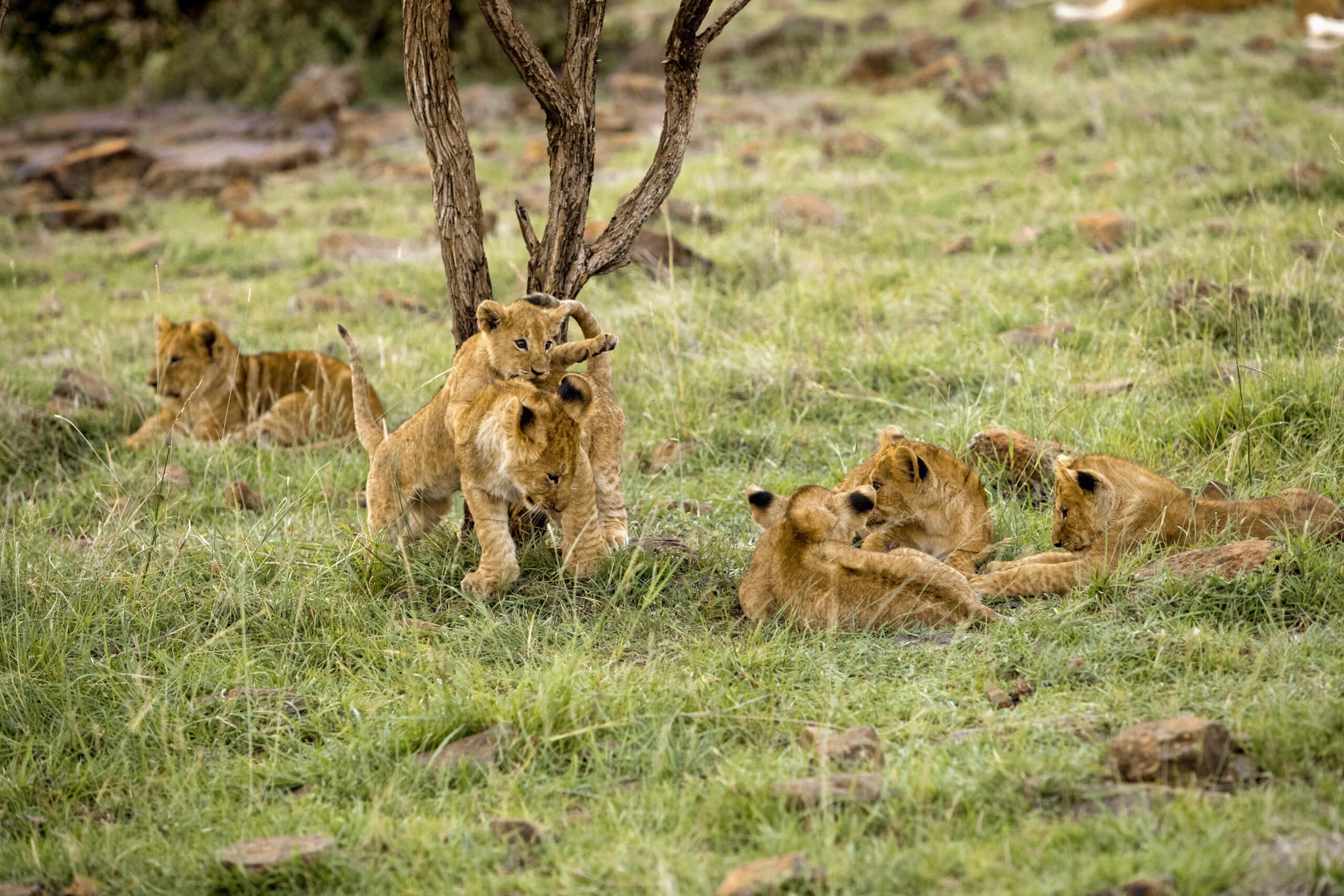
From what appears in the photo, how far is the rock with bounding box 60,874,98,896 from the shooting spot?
2811mm

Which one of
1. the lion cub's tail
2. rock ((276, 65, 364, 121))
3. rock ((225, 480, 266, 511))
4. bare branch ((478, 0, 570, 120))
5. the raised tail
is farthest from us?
rock ((276, 65, 364, 121))

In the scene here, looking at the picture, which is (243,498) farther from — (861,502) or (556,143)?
(861,502)

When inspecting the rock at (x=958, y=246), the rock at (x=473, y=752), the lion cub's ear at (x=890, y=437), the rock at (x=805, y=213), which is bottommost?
the rock at (x=473, y=752)

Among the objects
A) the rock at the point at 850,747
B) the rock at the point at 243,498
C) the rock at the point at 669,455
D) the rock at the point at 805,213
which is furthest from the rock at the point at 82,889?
the rock at the point at 805,213

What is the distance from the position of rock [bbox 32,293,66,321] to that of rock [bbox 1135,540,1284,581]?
801 centimetres

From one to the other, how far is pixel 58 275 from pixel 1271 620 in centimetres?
988

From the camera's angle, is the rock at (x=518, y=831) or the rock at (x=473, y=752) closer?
the rock at (x=518, y=831)

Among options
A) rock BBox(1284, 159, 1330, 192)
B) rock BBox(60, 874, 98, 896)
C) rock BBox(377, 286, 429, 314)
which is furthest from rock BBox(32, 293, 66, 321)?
rock BBox(1284, 159, 1330, 192)

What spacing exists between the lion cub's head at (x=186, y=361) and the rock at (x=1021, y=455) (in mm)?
4127

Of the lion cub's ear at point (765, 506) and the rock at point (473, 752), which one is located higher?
the lion cub's ear at point (765, 506)

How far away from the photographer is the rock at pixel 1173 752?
2.83 m

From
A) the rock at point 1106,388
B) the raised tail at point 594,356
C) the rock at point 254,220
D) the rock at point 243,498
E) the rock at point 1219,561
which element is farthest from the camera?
the rock at point 254,220

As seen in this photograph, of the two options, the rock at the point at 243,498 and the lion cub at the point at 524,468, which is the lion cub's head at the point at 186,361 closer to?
the rock at the point at 243,498

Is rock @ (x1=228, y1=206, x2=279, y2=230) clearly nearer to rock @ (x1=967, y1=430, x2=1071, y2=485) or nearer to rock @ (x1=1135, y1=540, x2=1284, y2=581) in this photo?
rock @ (x1=967, y1=430, x2=1071, y2=485)
